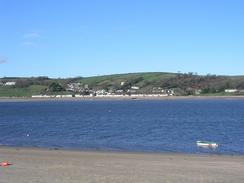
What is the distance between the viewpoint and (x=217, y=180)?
2361 centimetres

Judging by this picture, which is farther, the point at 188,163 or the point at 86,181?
the point at 188,163

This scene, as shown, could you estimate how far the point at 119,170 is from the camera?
2719 cm

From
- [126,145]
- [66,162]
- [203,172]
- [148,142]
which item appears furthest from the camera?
[148,142]

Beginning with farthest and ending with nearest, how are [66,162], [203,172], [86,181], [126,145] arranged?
[126,145] < [66,162] < [203,172] < [86,181]

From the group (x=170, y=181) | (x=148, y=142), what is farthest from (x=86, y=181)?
(x=148, y=142)

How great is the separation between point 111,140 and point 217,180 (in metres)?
33.1

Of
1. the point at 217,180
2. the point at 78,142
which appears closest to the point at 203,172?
the point at 217,180

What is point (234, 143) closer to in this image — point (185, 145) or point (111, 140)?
point (185, 145)

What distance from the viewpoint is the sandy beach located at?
2362 cm

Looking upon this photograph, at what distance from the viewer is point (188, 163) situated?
31.9m

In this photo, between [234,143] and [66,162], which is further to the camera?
[234,143]

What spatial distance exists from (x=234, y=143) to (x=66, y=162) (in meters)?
24.4

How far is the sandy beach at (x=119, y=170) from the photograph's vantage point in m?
23.6

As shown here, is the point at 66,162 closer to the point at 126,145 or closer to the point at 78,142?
the point at 126,145
